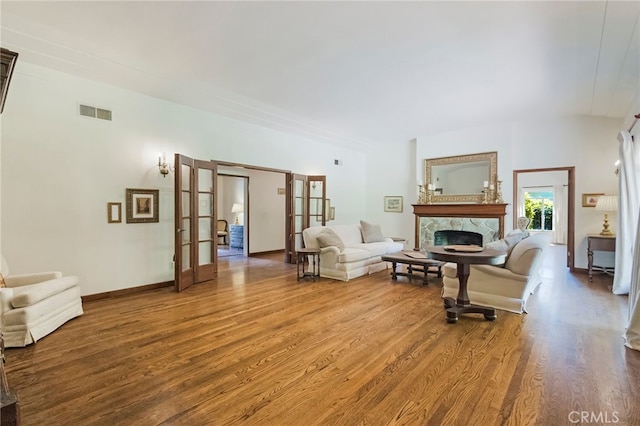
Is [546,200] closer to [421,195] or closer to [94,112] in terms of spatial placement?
[421,195]

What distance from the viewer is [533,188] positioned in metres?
10.3

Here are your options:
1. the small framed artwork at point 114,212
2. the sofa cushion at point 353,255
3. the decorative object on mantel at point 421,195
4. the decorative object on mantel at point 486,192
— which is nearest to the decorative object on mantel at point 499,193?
the decorative object on mantel at point 486,192

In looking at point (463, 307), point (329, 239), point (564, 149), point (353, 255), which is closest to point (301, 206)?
point (329, 239)

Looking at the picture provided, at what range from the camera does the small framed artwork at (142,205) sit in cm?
452

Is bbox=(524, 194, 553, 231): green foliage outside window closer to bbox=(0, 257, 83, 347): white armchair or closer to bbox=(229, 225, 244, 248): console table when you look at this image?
bbox=(229, 225, 244, 248): console table

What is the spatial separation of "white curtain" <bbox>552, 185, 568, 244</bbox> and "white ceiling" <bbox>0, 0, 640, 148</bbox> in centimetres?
543

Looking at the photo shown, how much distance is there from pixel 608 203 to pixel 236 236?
27.6 feet

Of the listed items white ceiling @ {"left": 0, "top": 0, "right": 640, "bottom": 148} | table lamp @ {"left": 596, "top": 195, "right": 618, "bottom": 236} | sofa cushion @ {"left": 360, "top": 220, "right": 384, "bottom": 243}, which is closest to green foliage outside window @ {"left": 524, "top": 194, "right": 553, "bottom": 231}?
table lamp @ {"left": 596, "top": 195, "right": 618, "bottom": 236}

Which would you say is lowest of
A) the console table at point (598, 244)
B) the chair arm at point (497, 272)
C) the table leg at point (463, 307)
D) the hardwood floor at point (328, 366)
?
the hardwood floor at point (328, 366)

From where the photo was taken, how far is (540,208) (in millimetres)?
10672

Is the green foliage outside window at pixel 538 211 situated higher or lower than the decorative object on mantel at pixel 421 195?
lower

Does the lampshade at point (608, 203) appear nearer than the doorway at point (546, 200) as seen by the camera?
Yes

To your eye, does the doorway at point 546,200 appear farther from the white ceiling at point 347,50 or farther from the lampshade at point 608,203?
the white ceiling at point 347,50

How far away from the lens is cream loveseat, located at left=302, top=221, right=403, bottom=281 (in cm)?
540
